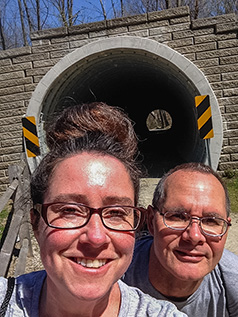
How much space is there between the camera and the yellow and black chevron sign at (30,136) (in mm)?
7365

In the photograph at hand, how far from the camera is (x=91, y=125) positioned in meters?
1.53

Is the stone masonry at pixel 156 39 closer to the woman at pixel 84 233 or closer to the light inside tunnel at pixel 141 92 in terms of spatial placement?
the light inside tunnel at pixel 141 92

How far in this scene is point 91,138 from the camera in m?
1.44

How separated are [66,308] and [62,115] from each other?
883mm

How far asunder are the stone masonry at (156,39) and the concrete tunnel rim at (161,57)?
0.43m

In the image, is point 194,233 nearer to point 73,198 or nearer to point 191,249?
point 191,249

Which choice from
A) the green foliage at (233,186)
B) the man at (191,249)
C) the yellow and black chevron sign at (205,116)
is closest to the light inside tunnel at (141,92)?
the yellow and black chevron sign at (205,116)

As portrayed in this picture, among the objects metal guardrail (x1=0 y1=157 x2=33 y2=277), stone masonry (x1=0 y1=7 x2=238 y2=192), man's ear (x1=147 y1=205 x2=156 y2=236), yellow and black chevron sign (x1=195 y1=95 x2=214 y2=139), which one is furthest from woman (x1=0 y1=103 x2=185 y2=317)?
stone masonry (x1=0 y1=7 x2=238 y2=192)

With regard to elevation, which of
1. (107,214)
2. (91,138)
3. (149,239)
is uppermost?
(91,138)

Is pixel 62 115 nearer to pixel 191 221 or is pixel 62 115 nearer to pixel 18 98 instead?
pixel 191 221

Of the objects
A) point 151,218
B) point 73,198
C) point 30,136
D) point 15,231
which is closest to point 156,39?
point 30,136

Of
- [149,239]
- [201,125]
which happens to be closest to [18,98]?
[201,125]

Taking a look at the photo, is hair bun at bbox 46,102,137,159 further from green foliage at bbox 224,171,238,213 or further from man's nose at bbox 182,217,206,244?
green foliage at bbox 224,171,238,213

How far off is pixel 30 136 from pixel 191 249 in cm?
626
